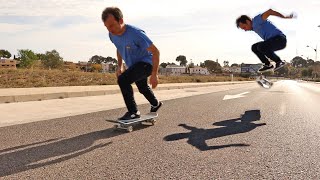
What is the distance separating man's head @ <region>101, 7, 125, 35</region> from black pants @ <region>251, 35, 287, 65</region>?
13.1 feet

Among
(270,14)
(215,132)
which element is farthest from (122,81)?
(270,14)

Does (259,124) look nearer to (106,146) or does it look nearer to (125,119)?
(125,119)

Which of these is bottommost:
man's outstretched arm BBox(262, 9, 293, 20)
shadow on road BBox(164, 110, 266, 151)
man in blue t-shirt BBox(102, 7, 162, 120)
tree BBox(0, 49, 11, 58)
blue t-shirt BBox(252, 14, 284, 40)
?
shadow on road BBox(164, 110, 266, 151)

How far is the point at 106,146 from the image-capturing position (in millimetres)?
3820

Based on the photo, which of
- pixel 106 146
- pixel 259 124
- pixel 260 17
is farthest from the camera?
pixel 260 17

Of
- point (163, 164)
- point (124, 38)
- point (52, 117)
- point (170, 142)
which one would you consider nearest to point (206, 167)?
point (163, 164)

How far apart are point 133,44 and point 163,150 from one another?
179 centimetres

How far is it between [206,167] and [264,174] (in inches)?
19.5

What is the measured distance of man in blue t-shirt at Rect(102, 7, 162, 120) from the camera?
4539mm

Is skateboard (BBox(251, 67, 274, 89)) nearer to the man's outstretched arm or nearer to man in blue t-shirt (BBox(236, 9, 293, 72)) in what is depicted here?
man in blue t-shirt (BBox(236, 9, 293, 72))

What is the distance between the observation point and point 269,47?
738 cm

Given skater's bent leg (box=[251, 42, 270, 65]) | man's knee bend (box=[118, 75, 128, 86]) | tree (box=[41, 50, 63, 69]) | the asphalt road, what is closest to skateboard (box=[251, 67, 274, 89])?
skater's bent leg (box=[251, 42, 270, 65])

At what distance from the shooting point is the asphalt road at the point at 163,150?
9.18 ft

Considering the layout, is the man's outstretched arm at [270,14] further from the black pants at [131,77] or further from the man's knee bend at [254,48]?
the black pants at [131,77]
